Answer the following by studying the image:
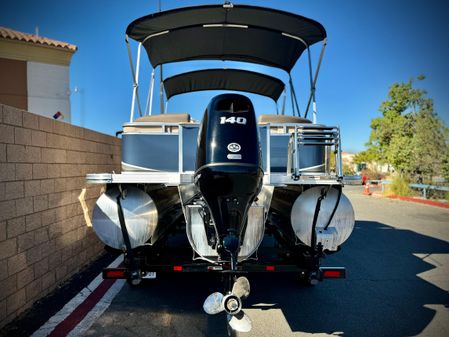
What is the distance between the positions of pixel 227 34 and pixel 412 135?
63.2 ft

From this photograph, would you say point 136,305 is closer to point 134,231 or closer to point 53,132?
point 134,231

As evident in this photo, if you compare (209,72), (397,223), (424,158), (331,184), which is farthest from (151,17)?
(424,158)

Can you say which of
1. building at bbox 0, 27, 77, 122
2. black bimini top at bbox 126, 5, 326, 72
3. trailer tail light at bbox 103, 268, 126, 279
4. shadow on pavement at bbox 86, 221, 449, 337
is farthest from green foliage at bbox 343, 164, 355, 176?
building at bbox 0, 27, 77, 122

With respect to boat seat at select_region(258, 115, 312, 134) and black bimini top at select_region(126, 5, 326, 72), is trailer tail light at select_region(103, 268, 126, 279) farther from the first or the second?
black bimini top at select_region(126, 5, 326, 72)

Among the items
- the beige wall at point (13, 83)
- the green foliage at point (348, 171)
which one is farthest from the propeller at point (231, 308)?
the beige wall at point (13, 83)

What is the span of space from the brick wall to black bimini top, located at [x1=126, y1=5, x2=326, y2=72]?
1.75 metres

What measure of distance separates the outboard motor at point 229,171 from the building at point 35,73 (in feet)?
33.6

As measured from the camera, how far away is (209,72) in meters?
6.52

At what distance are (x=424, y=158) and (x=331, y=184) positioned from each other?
51.5ft

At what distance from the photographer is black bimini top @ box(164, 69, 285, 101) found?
6504 millimetres

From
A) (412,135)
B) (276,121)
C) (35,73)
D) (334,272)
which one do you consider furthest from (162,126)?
(412,135)

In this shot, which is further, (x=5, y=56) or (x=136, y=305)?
(x=5, y=56)

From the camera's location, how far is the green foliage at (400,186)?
16.4 meters

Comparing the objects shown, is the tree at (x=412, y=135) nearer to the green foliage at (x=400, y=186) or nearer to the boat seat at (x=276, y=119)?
the green foliage at (x=400, y=186)
